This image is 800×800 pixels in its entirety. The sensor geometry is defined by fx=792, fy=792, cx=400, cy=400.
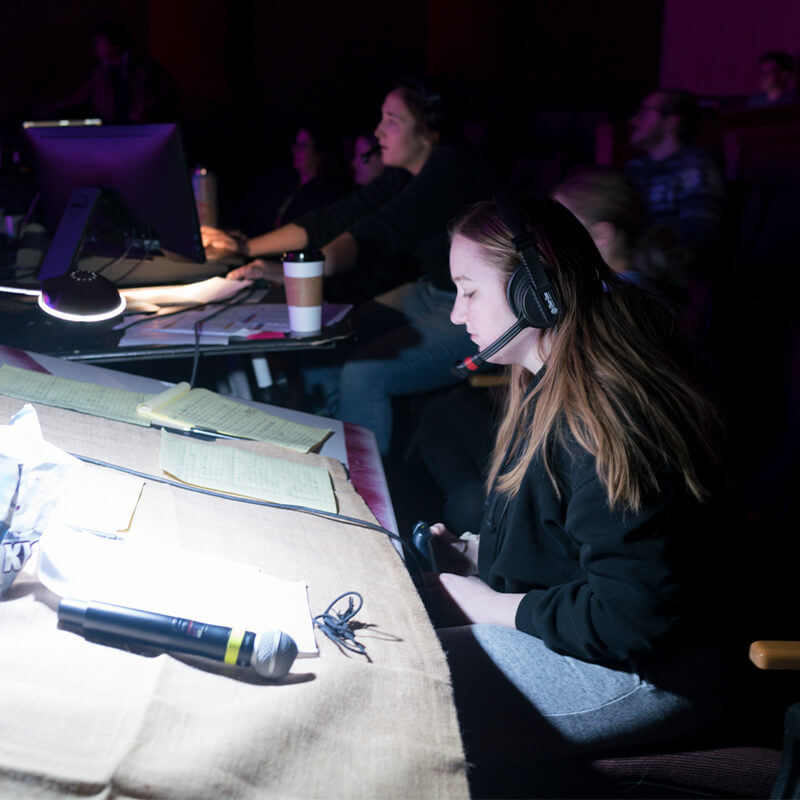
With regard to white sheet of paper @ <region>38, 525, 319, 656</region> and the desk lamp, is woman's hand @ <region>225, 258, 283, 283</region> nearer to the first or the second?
the desk lamp

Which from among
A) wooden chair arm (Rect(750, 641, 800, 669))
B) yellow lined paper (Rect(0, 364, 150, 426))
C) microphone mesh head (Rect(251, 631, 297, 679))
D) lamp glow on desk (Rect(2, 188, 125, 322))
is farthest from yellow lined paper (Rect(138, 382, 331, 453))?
wooden chair arm (Rect(750, 641, 800, 669))

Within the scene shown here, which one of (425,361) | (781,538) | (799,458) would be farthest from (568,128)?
(781,538)

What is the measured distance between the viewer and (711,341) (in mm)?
1924

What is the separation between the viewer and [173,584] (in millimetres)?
750

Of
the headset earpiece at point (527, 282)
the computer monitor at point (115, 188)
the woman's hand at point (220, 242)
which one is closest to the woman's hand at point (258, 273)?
the computer monitor at point (115, 188)

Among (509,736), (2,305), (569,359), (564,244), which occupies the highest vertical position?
(564,244)

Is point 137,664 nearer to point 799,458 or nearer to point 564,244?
point 564,244

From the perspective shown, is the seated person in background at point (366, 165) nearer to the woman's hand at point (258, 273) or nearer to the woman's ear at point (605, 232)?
the woman's hand at point (258, 273)

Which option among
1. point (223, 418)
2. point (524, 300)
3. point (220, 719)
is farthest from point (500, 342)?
point (220, 719)

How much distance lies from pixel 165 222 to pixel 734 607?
1.51 meters

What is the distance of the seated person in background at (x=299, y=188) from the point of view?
3.58 meters

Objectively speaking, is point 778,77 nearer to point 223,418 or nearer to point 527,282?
point 527,282

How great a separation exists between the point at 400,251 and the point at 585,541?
1.55 metres

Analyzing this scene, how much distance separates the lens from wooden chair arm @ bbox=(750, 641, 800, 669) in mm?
866
